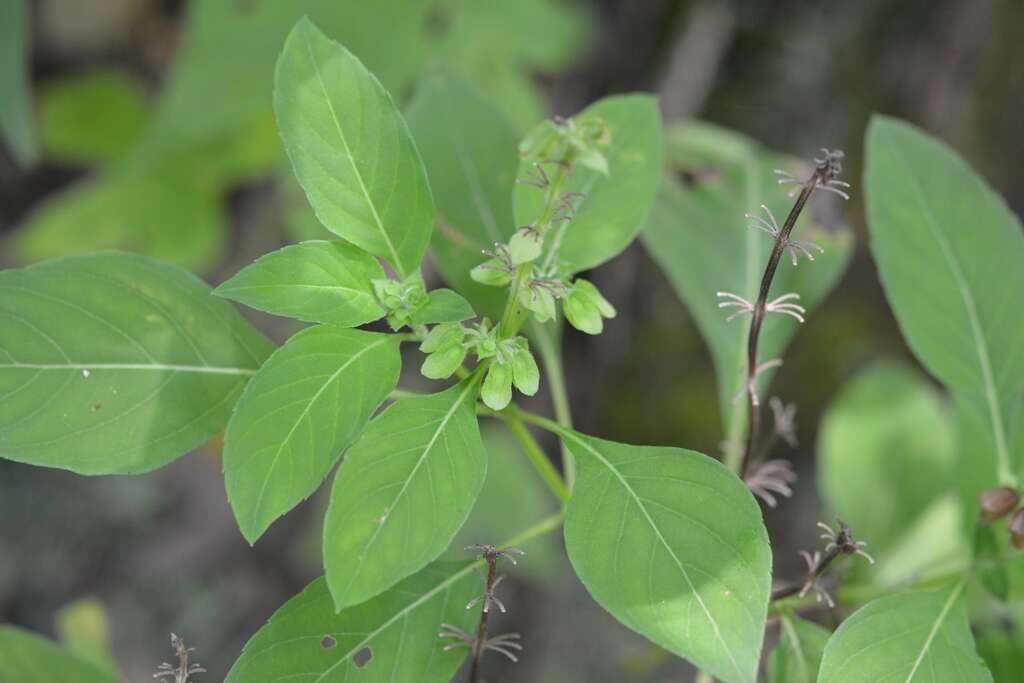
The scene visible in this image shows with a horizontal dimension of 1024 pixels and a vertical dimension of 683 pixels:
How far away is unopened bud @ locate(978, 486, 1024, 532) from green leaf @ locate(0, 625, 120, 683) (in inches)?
45.8

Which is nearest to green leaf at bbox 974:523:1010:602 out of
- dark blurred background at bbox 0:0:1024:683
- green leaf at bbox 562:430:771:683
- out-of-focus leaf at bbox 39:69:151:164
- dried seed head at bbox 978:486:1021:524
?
dried seed head at bbox 978:486:1021:524

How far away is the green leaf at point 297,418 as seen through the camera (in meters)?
0.85

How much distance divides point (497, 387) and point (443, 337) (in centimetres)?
8

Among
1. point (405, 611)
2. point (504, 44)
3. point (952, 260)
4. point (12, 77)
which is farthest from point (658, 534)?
point (504, 44)

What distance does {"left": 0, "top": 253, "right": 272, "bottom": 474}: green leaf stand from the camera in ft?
3.15

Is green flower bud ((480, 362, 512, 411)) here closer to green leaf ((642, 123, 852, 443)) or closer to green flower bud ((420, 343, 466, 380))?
green flower bud ((420, 343, 466, 380))

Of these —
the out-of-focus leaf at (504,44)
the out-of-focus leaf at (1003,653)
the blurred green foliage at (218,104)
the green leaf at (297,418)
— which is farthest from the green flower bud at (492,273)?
the out-of-focus leaf at (504,44)

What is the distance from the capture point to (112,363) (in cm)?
101

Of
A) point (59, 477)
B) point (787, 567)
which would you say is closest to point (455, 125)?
point (787, 567)

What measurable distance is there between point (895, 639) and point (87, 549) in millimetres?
2529

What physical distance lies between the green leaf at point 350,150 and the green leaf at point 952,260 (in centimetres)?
66

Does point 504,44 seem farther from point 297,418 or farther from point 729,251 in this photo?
point 297,418

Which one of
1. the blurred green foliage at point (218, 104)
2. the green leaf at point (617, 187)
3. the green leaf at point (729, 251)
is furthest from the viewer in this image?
the blurred green foliage at point (218, 104)

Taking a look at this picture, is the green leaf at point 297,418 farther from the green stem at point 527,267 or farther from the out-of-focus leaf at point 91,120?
the out-of-focus leaf at point 91,120
